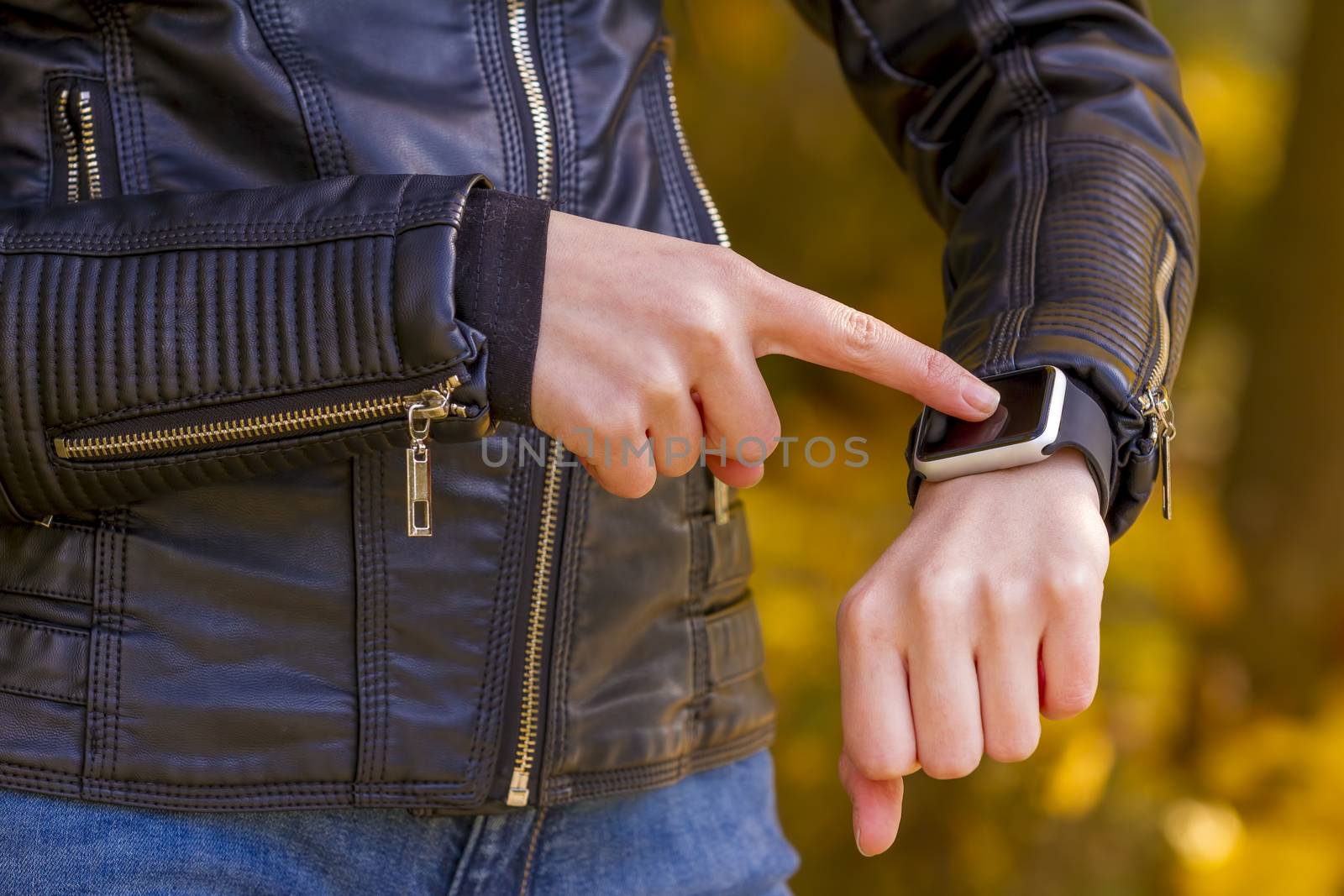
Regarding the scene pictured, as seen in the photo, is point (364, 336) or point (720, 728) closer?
point (364, 336)

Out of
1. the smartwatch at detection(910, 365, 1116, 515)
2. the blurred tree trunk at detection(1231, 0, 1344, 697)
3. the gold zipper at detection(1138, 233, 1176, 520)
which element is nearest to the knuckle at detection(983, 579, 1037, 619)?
the smartwatch at detection(910, 365, 1116, 515)

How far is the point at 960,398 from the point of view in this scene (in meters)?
0.84

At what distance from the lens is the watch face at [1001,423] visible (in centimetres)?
83

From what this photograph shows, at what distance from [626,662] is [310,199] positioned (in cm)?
50

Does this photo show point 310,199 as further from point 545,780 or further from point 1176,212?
point 1176,212

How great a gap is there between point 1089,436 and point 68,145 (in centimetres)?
82

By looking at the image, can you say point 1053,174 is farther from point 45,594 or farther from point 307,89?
point 45,594

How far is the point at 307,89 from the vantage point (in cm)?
94

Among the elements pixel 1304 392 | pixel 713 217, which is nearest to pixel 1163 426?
pixel 713 217

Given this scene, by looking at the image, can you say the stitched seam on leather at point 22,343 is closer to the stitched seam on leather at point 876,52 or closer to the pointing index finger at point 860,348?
the pointing index finger at point 860,348

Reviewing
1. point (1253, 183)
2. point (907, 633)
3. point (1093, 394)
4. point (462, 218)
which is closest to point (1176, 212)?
point (1093, 394)

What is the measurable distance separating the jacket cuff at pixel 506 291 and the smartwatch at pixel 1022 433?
0.30 meters

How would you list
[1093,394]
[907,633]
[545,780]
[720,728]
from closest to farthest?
[907,633] → [1093,394] → [545,780] → [720,728]

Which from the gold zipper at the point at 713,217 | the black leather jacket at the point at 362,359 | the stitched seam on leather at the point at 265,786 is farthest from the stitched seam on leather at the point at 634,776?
the gold zipper at the point at 713,217
